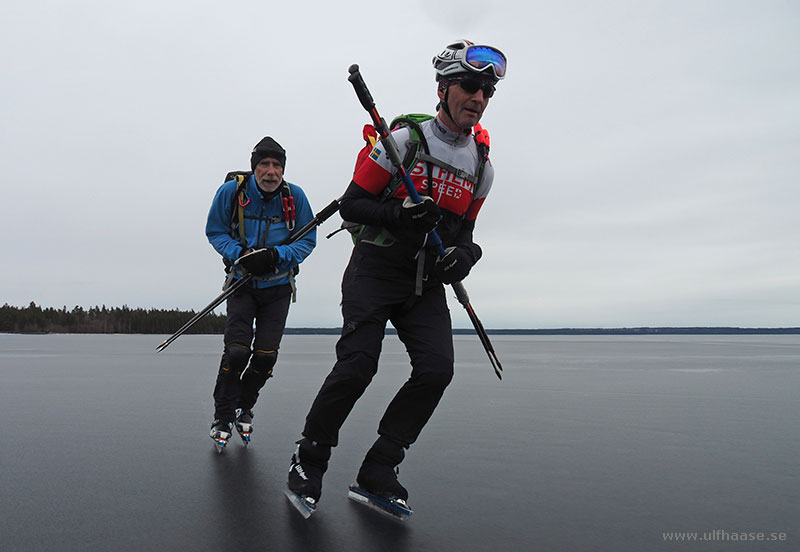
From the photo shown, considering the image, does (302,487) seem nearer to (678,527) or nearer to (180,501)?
(180,501)

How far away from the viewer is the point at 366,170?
365cm

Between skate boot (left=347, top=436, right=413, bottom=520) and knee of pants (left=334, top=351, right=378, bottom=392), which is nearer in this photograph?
skate boot (left=347, top=436, right=413, bottom=520)

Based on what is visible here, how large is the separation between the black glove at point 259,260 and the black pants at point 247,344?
0.33m

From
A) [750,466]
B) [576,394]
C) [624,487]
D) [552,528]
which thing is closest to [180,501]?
[552,528]


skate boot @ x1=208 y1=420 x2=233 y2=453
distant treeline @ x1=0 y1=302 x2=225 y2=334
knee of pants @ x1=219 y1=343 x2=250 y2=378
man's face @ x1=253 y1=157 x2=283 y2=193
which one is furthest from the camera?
distant treeline @ x1=0 y1=302 x2=225 y2=334

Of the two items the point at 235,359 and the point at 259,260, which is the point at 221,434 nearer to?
the point at 235,359

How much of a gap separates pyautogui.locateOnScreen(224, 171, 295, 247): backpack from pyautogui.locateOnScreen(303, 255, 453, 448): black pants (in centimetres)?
179

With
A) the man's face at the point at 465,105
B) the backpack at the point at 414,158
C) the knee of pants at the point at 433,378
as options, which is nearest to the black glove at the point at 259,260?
the backpack at the point at 414,158

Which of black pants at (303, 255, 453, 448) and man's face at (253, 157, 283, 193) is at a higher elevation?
man's face at (253, 157, 283, 193)

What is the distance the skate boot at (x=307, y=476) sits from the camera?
3.25 meters

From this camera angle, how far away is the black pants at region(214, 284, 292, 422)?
5.18m

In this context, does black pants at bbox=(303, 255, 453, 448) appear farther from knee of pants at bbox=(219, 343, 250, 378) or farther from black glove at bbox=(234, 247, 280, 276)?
knee of pants at bbox=(219, 343, 250, 378)

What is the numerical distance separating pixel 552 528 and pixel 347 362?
1297mm

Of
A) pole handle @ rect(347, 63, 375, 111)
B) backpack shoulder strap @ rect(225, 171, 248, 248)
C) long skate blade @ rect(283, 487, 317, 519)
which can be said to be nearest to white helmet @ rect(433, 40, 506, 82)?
pole handle @ rect(347, 63, 375, 111)
